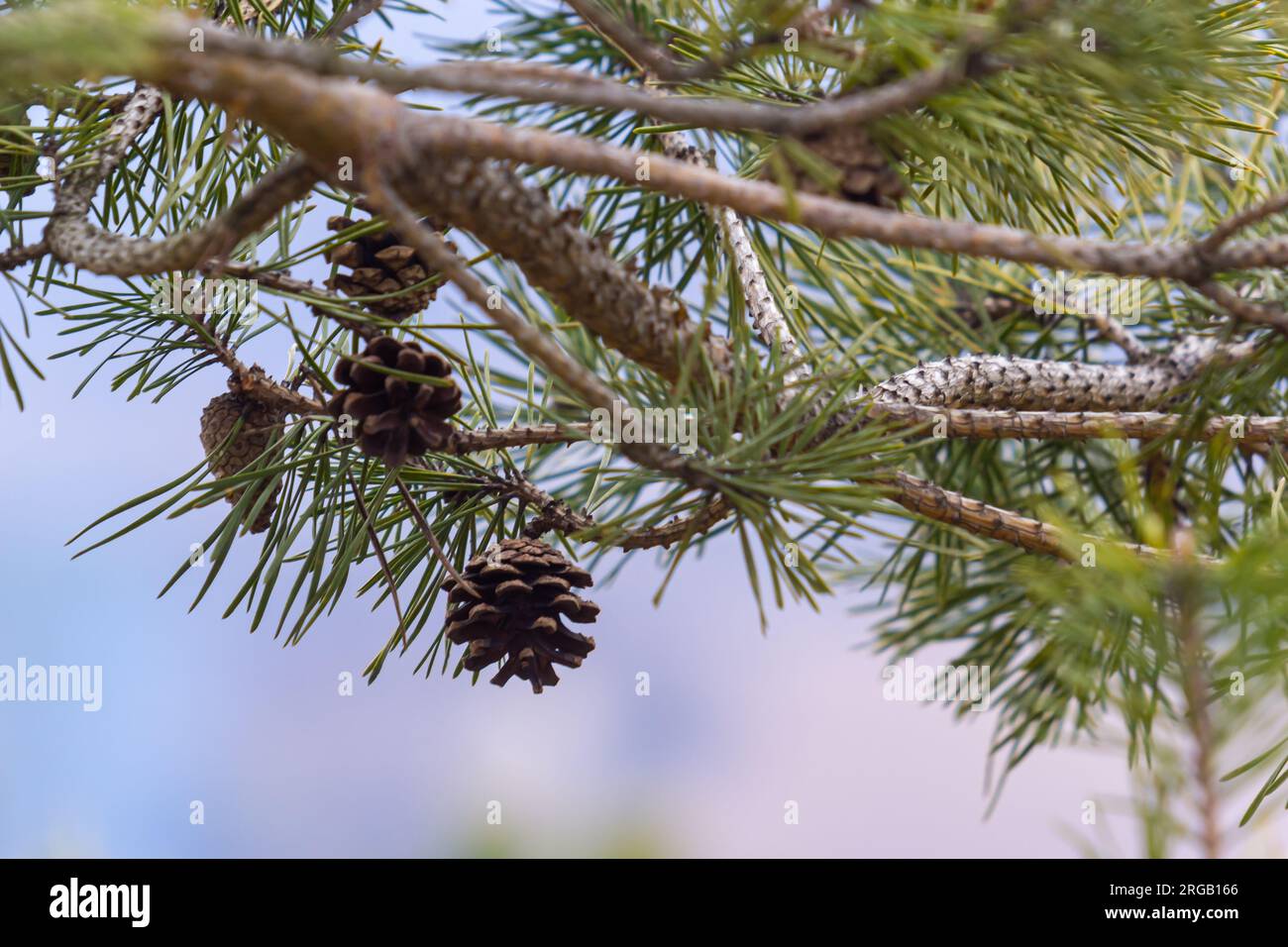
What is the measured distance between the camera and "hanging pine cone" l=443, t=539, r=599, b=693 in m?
0.43

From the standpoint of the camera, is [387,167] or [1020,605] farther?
[1020,605]

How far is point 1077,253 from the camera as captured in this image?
25cm

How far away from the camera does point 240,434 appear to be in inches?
17.9

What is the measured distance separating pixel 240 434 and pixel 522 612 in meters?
0.14

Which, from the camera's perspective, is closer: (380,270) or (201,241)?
(201,241)

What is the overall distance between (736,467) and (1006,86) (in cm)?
14

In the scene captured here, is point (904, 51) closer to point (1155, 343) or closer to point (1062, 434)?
point (1062, 434)

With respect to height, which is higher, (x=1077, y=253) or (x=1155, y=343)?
(x=1155, y=343)

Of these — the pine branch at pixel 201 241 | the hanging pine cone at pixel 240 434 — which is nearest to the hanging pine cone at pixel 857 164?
the pine branch at pixel 201 241

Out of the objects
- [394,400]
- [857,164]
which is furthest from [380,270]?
[857,164]

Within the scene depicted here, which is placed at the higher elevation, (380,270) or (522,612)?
(380,270)

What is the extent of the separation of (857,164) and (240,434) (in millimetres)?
280

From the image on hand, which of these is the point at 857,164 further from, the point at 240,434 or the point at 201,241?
the point at 240,434
